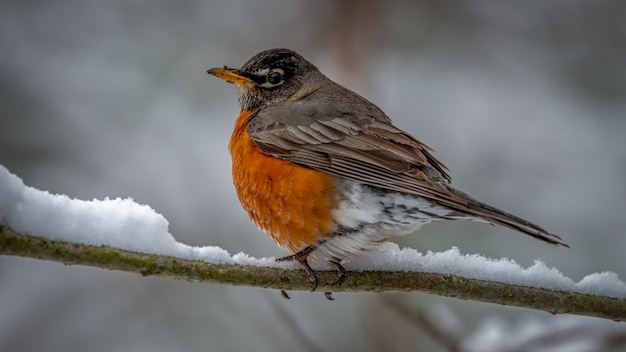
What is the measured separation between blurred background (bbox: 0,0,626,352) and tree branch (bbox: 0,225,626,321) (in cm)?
213

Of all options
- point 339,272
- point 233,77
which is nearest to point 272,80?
point 233,77

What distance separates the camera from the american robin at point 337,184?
338cm

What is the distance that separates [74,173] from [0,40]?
1.75m

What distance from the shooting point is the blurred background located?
5602 mm

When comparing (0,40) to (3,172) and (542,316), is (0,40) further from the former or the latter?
(542,316)

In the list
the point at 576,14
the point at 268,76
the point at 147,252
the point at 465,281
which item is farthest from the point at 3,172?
the point at 576,14

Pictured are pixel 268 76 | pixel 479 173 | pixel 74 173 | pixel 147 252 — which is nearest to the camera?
pixel 147 252

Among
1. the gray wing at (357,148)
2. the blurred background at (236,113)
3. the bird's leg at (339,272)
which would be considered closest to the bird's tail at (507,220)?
the gray wing at (357,148)

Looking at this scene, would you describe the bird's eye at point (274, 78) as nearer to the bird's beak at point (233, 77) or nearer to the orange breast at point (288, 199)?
the bird's beak at point (233, 77)

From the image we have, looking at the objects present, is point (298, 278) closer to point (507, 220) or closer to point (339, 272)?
point (339, 272)

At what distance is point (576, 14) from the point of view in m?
6.84

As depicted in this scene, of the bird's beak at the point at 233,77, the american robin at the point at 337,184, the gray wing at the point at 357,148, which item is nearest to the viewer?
the gray wing at the point at 357,148

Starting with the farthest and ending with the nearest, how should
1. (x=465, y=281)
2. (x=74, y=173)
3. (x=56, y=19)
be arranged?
(x=56, y=19) < (x=74, y=173) < (x=465, y=281)

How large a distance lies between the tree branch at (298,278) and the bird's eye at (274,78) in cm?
200
